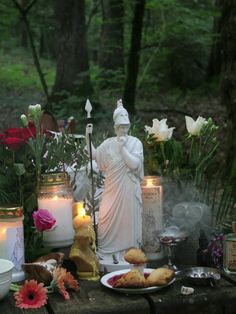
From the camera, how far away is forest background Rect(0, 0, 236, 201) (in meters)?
6.41

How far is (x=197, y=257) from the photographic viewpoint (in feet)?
6.45

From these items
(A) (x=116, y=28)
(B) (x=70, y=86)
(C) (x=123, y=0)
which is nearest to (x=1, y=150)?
(B) (x=70, y=86)

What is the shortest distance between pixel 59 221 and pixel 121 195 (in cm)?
23

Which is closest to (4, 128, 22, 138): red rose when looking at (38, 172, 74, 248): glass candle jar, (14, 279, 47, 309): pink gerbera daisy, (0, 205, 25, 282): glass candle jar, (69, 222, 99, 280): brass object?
(38, 172, 74, 248): glass candle jar

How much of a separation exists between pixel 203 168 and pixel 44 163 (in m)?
0.59

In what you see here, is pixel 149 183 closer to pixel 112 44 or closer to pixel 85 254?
pixel 85 254

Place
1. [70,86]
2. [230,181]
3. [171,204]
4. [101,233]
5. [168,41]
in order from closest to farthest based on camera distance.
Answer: [101,233], [171,204], [230,181], [70,86], [168,41]

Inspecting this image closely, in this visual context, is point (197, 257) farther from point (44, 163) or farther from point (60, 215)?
point (44, 163)

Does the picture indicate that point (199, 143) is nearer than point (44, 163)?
No

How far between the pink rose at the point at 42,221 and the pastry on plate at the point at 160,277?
35 centimetres

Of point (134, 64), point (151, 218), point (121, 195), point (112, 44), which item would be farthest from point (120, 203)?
point (112, 44)

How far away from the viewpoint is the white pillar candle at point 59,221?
6.29ft

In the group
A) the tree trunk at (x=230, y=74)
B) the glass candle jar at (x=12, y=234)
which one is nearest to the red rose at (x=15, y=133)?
the glass candle jar at (x=12, y=234)

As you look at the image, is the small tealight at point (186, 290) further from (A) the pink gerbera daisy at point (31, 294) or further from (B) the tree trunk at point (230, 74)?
(B) the tree trunk at point (230, 74)
